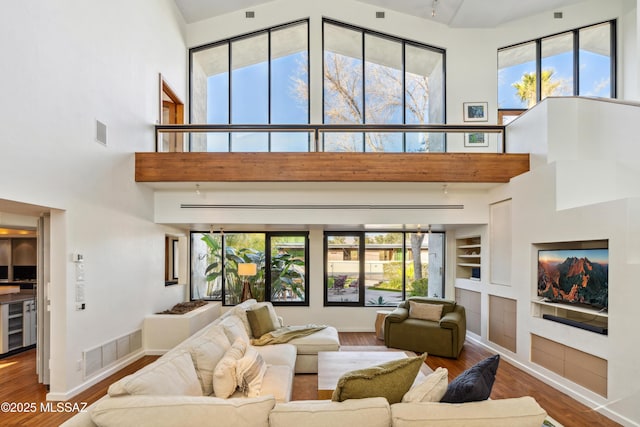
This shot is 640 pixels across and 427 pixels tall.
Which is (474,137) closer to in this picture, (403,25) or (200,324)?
(403,25)

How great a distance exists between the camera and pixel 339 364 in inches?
162

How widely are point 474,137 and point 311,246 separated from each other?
3683mm

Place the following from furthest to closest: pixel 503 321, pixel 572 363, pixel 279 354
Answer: pixel 503 321, pixel 279 354, pixel 572 363

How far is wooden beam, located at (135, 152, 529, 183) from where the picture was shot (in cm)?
555

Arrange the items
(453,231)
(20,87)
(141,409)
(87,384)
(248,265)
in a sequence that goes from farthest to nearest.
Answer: (453,231) < (248,265) < (87,384) < (20,87) < (141,409)

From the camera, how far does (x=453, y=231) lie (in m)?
7.74

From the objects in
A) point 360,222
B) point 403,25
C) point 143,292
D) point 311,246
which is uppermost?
point 403,25

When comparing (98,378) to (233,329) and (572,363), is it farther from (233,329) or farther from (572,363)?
(572,363)

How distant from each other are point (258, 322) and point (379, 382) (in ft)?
10.4

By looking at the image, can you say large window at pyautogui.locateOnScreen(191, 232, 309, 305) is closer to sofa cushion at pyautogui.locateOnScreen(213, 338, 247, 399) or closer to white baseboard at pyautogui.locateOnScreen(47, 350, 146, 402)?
white baseboard at pyautogui.locateOnScreen(47, 350, 146, 402)

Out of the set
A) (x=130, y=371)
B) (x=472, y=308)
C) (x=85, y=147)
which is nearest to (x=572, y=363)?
Result: (x=472, y=308)

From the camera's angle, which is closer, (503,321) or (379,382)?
(379,382)

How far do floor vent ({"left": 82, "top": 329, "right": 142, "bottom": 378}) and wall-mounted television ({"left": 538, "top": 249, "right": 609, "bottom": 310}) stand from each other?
18.1 ft

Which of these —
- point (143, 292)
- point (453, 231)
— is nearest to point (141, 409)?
point (143, 292)
